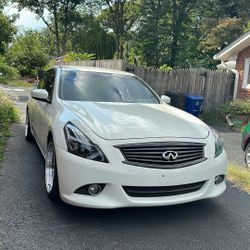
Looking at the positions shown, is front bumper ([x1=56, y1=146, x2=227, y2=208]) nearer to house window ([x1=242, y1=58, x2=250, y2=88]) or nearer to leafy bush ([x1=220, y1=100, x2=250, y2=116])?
leafy bush ([x1=220, y1=100, x2=250, y2=116])

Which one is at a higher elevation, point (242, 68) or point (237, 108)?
point (242, 68)

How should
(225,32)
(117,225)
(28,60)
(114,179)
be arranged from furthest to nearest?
(28,60) < (225,32) < (117,225) < (114,179)

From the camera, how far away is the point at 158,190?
3.82 meters

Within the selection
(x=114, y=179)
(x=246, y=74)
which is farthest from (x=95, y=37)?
(x=114, y=179)

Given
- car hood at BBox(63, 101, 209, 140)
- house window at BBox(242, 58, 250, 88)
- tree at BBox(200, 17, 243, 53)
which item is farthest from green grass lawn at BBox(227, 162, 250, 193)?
tree at BBox(200, 17, 243, 53)

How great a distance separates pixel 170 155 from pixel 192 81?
38.0 ft

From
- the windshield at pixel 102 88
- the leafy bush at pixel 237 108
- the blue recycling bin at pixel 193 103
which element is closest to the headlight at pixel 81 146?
the windshield at pixel 102 88

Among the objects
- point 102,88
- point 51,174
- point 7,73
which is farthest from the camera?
point 7,73

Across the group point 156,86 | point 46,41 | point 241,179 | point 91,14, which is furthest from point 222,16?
point 46,41

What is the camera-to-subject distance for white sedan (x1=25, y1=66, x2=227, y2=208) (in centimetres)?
370

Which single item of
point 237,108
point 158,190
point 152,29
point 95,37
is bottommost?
point 237,108

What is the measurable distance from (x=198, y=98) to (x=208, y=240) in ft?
34.9

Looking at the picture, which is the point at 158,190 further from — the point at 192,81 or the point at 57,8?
the point at 57,8

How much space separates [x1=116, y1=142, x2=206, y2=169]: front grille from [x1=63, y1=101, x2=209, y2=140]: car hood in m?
0.13
